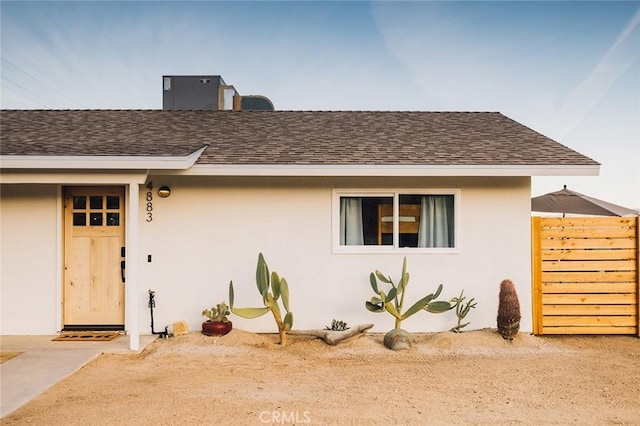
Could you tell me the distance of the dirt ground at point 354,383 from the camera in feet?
14.4

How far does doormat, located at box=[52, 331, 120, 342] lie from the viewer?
23.6 ft

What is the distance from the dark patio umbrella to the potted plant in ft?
29.2

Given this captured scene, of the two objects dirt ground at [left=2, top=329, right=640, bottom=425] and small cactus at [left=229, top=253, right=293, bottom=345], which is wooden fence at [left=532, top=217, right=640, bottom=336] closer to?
dirt ground at [left=2, top=329, right=640, bottom=425]

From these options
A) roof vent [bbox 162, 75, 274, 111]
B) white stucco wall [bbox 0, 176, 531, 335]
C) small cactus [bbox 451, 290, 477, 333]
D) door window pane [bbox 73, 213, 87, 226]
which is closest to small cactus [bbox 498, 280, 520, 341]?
small cactus [bbox 451, 290, 477, 333]

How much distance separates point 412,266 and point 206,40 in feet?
33.7

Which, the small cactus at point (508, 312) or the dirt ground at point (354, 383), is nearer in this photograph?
the dirt ground at point (354, 383)

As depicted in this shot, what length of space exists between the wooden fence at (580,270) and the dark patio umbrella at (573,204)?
4.15 meters

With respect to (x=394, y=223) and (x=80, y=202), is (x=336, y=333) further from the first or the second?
(x=80, y=202)

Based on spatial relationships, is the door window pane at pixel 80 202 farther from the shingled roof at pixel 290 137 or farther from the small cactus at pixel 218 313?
the small cactus at pixel 218 313

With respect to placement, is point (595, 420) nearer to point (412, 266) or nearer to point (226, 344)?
point (412, 266)

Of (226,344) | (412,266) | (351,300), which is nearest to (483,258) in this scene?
(412,266)

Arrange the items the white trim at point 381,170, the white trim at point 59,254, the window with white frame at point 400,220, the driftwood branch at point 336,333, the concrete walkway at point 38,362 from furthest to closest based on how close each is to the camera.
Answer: the window with white frame at point 400,220 → the white trim at point 59,254 → the white trim at point 381,170 → the driftwood branch at point 336,333 → the concrete walkway at point 38,362

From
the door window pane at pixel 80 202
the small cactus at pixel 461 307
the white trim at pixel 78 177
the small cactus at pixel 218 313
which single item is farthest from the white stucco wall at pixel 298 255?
the white trim at pixel 78 177

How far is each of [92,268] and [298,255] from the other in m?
3.36
